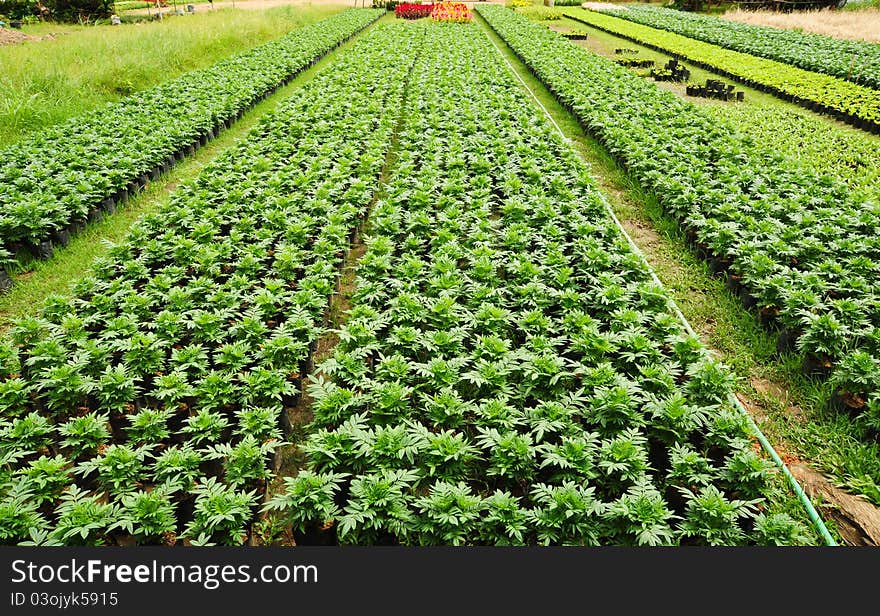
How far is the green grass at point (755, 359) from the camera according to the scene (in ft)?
14.1

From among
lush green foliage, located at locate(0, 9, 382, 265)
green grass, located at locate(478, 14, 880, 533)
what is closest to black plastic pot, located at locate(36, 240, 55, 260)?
lush green foliage, located at locate(0, 9, 382, 265)

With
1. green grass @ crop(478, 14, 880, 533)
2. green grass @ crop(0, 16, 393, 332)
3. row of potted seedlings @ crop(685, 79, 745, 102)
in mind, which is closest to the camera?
green grass @ crop(478, 14, 880, 533)

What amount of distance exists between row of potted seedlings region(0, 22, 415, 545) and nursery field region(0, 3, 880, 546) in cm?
3

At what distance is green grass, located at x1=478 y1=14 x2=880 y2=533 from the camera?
4.29 m

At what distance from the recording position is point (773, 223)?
6.82 meters

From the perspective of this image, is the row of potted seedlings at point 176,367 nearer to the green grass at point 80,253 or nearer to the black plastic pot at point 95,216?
the green grass at point 80,253

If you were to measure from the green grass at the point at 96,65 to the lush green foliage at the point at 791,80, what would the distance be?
18.6 metres

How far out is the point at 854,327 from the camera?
5.05 metres

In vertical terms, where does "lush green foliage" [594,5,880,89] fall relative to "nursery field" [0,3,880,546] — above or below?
above

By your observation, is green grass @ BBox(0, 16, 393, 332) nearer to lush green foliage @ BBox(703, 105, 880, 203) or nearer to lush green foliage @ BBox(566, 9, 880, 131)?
lush green foliage @ BBox(703, 105, 880, 203)

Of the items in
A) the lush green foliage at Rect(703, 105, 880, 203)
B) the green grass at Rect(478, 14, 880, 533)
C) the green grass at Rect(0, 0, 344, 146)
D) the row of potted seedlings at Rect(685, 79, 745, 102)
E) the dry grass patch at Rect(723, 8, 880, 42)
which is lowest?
the green grass at Rect(478, 14, 880, 533)

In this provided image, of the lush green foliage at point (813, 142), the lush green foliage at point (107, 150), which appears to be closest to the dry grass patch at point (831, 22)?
the lush green foliage at point (813, 142)

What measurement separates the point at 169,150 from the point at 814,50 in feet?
81.4

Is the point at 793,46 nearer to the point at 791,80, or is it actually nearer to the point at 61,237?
the point at 791,80
